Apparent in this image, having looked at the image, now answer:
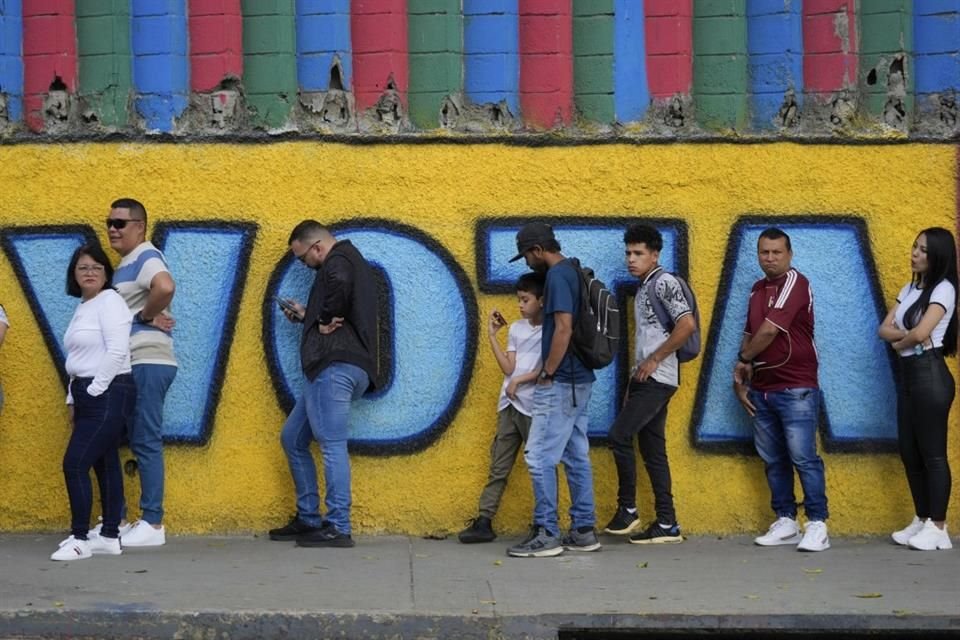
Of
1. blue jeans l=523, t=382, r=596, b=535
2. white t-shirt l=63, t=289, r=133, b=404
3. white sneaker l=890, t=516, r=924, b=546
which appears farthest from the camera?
white sneaker l=890, t=516, r=924, b=546

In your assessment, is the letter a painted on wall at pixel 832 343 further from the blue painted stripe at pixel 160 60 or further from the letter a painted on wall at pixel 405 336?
the blue painted stripe at pixel 160 60

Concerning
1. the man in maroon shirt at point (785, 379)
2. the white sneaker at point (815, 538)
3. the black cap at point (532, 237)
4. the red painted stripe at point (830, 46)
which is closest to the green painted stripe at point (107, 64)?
the black cap at point (532, 237)

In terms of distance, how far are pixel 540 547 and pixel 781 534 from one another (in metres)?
1.46

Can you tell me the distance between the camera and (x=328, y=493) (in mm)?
8344

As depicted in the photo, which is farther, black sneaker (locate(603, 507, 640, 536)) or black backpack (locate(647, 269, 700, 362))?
black sneaker (locate(603, 507, 640, 536))

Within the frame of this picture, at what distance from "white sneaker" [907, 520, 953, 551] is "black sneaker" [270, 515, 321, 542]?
3367 mm

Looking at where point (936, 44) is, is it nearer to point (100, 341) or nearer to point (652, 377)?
point (652, 377)

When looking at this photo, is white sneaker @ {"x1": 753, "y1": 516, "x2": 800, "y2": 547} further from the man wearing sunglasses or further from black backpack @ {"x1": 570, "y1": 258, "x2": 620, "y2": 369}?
the man wearing sunglasses

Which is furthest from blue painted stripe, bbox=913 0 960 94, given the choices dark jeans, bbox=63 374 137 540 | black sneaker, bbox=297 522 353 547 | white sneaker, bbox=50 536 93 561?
white sneaker, bbox=50 536 93 561

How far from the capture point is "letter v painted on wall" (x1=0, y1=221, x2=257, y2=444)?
28.6ft

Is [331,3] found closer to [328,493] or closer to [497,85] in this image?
[497,85]

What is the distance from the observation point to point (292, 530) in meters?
8.55

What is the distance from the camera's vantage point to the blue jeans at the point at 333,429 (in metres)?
8.27

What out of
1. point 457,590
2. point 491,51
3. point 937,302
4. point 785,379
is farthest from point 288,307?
point 937,302
